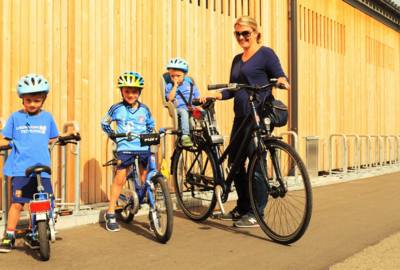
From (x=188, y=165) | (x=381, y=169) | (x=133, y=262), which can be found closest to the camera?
(x=133, y=262)

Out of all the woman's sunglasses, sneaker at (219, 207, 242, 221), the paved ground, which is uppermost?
the woman's sunglasses

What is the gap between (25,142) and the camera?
4.40 meters

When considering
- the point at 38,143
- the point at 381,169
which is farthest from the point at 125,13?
the point at 381,169

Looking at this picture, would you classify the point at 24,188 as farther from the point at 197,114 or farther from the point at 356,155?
the point at 356,155

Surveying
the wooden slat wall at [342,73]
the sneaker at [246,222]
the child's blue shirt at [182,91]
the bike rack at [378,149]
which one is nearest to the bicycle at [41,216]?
the sneaker at [246,222]

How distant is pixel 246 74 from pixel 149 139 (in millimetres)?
1165

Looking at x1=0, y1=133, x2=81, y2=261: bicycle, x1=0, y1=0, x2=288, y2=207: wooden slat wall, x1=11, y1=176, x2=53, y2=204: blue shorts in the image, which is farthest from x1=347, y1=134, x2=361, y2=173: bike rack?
x1=0, y1=133, x2=81, y2=261: bicycle

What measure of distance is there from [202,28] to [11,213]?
4948mm

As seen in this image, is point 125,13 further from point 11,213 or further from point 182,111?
point 11,213

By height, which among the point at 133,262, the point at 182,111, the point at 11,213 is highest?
the point at 182,111

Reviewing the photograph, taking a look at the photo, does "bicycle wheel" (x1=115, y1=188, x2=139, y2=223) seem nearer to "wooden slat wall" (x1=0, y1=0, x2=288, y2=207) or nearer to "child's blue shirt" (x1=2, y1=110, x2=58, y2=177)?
"wooden slat wall" (x1=0, y1=0, x2=288, y2=207)

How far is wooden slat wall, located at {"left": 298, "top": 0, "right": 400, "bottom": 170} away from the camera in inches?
471

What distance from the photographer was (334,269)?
3875mm

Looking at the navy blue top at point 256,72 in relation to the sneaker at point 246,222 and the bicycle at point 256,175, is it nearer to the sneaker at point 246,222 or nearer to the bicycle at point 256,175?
the bicycle at point 256,175
